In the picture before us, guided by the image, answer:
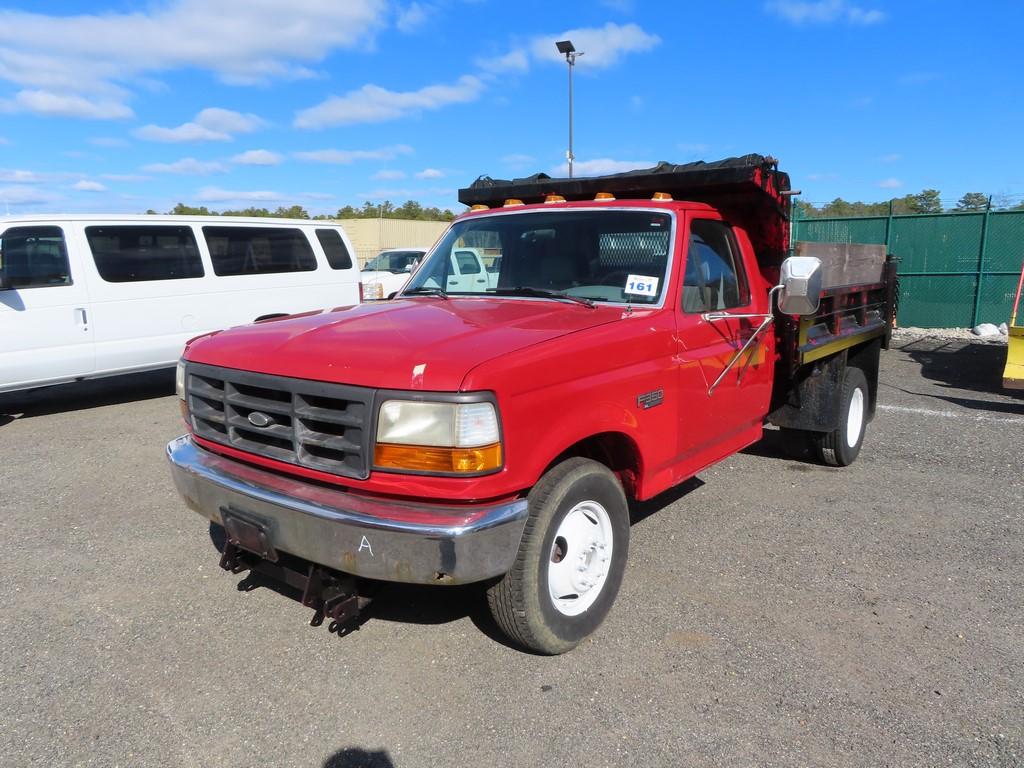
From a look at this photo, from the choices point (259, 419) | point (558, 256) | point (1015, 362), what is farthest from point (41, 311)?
point (1015, 362)

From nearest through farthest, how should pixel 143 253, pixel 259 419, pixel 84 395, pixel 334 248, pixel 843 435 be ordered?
pixel 259 419, pixel 843 435, pixel 143 253, pixel 84 395, pixel 334 248

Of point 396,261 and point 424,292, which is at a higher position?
point 424,292

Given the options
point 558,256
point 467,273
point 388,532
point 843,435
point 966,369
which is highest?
point 558,256

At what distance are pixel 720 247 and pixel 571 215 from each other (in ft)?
3.02

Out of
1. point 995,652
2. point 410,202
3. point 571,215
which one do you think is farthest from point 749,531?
point 410,202

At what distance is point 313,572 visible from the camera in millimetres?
3004

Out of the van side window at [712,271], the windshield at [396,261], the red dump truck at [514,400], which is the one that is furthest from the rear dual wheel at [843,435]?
the windshield at [396,261]

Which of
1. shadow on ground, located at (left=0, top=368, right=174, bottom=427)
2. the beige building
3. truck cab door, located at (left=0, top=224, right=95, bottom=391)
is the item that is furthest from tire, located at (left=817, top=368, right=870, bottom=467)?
the beige building

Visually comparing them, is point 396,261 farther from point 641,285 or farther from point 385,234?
point 385,234

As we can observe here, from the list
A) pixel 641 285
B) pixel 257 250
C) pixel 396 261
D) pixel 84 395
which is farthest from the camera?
pixel 396 261

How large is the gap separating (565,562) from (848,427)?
369 centimetres

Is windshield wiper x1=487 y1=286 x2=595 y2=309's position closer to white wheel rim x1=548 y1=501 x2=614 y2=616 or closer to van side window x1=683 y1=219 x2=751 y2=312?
van side window x1=683 y1=219 x2=751 y2=312

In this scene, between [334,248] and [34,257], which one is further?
[334,248]

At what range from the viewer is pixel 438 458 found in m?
2.65
